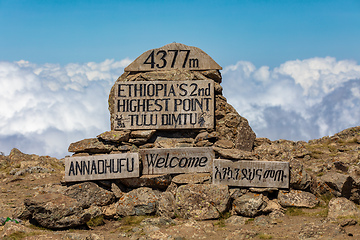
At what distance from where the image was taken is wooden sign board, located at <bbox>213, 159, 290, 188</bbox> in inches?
505

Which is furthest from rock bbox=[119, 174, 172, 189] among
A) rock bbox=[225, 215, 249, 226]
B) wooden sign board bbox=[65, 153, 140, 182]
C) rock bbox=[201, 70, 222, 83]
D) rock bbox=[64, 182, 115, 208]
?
rock bbox=[201, 70, 222, 83]

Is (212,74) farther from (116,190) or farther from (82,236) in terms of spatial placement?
(82,236)

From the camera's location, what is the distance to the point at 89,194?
1301 centimetres

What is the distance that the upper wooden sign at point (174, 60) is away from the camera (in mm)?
14164

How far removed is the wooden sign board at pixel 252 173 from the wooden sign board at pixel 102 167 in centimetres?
232

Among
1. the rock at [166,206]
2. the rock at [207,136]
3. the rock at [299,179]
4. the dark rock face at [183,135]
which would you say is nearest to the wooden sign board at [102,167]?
the dark rock face at [183,135]

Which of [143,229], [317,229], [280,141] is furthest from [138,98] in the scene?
[280,141]

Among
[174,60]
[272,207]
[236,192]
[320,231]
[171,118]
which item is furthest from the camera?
[174,60]

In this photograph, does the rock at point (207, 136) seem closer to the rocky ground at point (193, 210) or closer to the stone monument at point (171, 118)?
the stone monument at point (171, 118)

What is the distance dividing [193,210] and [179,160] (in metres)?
1.59

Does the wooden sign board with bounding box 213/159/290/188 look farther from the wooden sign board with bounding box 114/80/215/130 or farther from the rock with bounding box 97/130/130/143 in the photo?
the rock with bounding box 97/130/130/143

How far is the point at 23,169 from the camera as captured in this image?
20.2m

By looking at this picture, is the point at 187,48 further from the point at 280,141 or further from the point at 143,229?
the point at 280,141

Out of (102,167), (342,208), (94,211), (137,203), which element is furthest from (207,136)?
(342,208)
